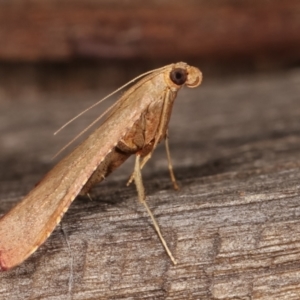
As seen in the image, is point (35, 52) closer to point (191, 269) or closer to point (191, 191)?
point (191, 191)

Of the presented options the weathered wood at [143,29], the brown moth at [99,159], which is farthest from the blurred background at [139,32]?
the brown moth at [99,159]

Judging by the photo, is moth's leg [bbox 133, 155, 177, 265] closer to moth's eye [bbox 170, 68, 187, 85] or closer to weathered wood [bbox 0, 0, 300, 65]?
moth's eye [bbox 170, 68, 187, 85]

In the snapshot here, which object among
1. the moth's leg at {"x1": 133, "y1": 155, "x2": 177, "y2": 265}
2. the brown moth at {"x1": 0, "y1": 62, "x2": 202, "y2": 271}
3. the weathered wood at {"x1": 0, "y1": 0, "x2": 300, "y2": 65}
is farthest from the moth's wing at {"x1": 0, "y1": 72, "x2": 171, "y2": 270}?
the weathered wood at {"x1": 0, "y1": 0, "x2": 300, "y2": 65}

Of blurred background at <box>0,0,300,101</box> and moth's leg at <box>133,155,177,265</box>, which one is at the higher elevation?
blurred background at <box>0,0,300,101</box>

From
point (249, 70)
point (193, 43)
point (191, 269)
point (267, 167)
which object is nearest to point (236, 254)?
point (191, 269)

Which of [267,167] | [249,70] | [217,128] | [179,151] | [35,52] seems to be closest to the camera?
[267,167]

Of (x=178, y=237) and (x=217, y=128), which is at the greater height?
(x=178, y=237)

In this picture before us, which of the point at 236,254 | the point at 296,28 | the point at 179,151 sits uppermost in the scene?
the point at 296,28

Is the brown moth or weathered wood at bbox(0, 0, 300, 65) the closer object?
the brown moth
